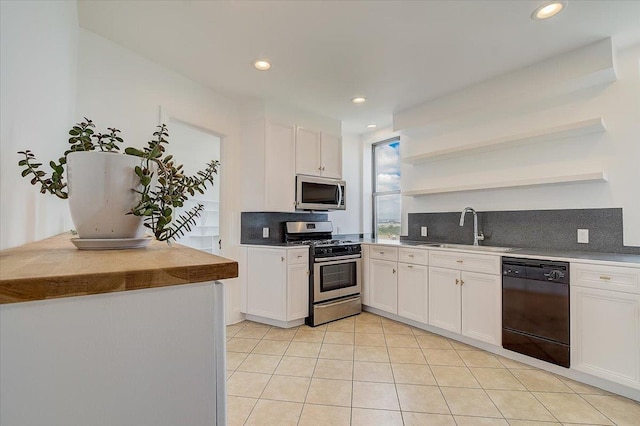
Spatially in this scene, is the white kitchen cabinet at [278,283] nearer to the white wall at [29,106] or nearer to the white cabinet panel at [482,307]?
the white cabinet panel at [482,307]

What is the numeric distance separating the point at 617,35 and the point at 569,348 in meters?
2.36

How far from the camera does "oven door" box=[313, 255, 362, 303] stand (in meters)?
3.50

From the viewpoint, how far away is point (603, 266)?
208 cm

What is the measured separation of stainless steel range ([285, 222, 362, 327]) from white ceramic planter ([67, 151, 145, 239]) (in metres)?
2.68

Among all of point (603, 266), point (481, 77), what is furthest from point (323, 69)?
point (603, 266)

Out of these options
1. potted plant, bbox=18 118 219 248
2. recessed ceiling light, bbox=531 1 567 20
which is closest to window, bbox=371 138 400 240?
recessed ceiling light, bbox=531 1 567 20

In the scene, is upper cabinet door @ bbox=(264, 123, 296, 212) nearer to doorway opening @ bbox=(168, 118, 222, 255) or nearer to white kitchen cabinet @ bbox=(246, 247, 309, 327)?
white kitchen cabinet @ bbox=(246, 247, 309, 327)

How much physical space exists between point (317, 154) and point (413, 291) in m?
2.07

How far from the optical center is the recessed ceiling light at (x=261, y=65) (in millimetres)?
2725

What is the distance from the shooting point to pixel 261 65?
2.79 metres

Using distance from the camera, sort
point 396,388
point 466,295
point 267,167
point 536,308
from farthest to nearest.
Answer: point 267,167
point 466,295
point 536,308
point 396,388

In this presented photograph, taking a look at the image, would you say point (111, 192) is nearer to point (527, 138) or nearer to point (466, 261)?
point (466, 261)

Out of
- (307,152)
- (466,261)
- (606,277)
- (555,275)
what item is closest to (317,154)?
(307,152)

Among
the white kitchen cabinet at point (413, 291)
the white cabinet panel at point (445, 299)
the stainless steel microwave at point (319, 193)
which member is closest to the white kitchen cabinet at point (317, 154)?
the stainless steel microwave at point (319, 193)
